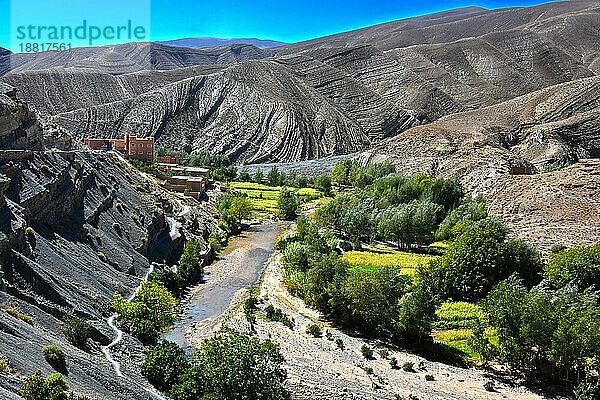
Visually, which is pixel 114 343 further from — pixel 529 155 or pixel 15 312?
pixel 529 155

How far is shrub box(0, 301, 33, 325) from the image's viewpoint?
2162 cm

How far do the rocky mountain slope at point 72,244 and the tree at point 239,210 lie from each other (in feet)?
27.4

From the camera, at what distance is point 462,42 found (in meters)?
163

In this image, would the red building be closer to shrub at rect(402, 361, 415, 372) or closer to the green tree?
the green tree

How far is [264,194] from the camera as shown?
279 ft

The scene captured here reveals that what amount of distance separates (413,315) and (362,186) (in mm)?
52752

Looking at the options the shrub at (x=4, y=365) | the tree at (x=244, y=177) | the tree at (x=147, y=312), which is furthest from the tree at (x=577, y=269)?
the tree at (x=244, y=177)

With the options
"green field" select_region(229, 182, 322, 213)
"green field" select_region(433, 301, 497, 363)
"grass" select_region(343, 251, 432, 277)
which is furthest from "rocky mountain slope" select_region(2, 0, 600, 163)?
"green field" select_region(433, 301, 497, 363)

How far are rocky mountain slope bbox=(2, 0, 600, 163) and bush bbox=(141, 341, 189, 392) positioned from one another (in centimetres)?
9175

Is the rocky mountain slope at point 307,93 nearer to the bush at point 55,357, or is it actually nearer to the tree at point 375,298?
the tree at point 375,298

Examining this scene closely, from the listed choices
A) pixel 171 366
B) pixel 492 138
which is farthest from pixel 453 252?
pixel 492 138

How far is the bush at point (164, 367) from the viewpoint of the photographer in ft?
74.7

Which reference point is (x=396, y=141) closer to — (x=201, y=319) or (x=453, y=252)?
(x=453, y=252)

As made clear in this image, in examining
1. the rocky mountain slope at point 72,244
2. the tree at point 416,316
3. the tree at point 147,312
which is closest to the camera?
the rocky mountain slope at point 72,244
